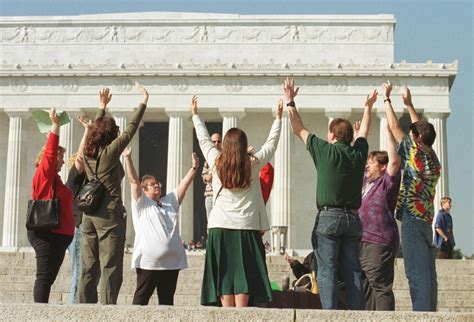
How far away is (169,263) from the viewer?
48.7ft

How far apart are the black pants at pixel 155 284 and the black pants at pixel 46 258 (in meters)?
1.17

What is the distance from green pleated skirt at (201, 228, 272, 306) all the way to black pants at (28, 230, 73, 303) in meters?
2.53

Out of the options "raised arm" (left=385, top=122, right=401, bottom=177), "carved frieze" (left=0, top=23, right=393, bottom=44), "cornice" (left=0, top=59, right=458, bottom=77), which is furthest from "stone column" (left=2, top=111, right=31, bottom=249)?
"raised arm" (left=385, top=122, right=401, bottom=177)

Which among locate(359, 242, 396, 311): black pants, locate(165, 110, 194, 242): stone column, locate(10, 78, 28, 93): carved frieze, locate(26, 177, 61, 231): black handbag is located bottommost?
locate(359, 242, 396, 311): black pants

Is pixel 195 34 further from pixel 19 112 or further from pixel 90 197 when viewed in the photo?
pixel 90 197

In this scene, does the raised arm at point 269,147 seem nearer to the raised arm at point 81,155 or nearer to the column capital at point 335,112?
the raised arm at point 81,155

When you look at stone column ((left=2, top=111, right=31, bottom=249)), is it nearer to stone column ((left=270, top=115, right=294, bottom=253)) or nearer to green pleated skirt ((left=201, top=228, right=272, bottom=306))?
stone column ((left=270, top=115, right=294, bottom=253))

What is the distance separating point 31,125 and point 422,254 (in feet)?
160

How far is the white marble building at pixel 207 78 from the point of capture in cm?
5694

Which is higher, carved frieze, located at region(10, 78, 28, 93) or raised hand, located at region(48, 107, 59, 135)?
carved frieze, located at region(10, 78, 28, 93)

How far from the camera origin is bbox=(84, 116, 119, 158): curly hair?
14.9 meters

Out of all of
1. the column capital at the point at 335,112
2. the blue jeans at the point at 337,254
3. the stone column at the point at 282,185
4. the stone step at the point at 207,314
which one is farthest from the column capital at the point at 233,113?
the stone step at the point at 207,314

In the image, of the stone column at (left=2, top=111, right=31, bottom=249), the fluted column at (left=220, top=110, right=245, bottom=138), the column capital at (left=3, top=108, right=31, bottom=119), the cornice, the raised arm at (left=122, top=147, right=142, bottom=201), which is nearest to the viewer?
the raised arm at (left=122, top=147, right=142, bottom=201)

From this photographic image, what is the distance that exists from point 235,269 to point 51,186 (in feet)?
11.1
